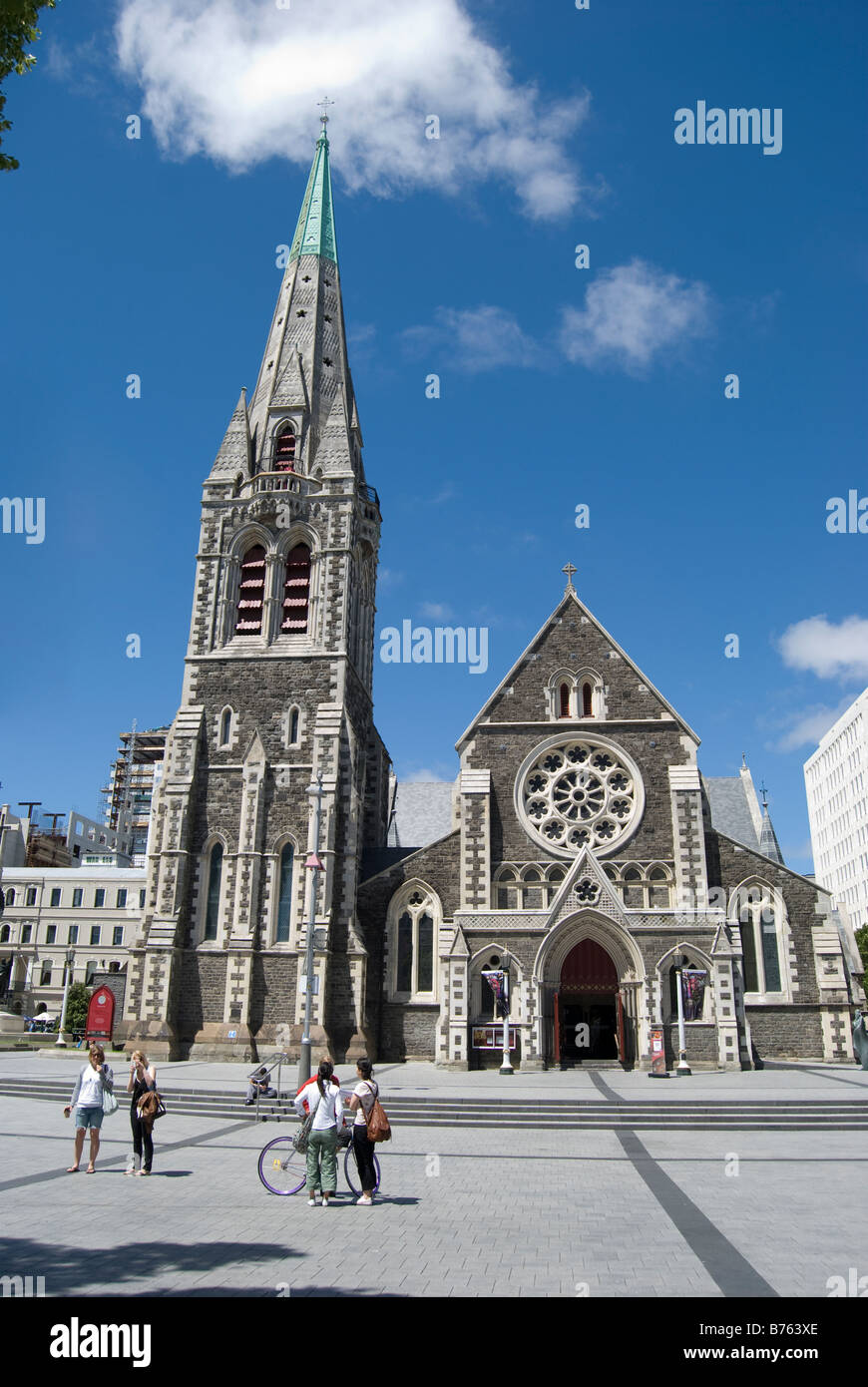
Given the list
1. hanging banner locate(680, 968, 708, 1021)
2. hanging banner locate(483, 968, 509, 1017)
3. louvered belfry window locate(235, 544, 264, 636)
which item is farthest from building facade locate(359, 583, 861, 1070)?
louvered belfry window locate(235, 544, 264, 636)

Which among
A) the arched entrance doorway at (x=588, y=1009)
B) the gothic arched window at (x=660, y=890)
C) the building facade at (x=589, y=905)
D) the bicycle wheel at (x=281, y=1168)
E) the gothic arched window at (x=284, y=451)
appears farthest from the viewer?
the gothic arched window at (x=284, y=451)

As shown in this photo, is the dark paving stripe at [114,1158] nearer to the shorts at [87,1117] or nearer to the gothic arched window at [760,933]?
the shorts at [87,1117]

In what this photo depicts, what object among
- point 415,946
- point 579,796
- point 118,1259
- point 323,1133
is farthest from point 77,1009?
point 118,1259

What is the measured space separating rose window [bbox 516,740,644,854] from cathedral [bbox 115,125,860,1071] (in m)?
0.07

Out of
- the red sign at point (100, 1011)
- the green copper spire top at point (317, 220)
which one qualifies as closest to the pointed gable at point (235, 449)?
the green copper spire top at point (317, 220)

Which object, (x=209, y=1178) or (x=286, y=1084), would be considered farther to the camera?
(x=286, y=1084)

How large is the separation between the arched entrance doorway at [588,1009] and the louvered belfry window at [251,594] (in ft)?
51.3

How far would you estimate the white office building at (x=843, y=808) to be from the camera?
8269 cm

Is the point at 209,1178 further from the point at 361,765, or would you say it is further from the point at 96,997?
the point at 361,765

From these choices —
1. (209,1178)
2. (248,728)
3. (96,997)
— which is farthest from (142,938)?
(209,1178)

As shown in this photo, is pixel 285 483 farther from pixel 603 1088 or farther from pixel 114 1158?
pixel 114 1158

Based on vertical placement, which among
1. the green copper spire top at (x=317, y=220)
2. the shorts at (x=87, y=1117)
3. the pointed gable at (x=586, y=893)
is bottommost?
the shorts at (x=87, y=1117)
